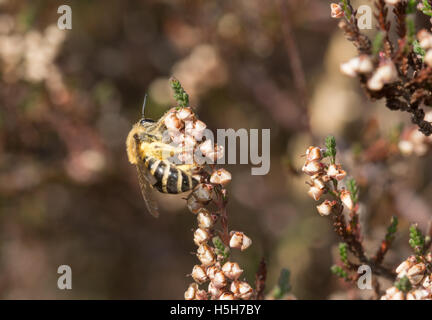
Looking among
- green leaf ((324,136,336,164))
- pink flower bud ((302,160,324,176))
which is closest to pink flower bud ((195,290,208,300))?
pink flower bud ((302,160,324,176))

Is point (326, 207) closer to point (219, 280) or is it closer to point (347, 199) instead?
point (347, 199)

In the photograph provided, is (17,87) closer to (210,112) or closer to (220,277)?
(210,112)

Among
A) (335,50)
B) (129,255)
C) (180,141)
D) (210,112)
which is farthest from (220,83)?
(180,141)

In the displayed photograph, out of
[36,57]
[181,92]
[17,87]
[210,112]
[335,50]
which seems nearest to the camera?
[181,92]

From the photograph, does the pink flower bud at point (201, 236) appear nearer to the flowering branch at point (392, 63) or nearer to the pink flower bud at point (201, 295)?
the pink flower bud at point (201, 295)

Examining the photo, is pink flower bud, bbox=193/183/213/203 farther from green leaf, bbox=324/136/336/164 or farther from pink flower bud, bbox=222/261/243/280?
green leaf, bbox=324/136/336/164

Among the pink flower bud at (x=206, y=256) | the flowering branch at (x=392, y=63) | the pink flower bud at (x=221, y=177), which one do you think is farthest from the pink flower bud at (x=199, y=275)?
the flowering branch at (x=392, y=63)
